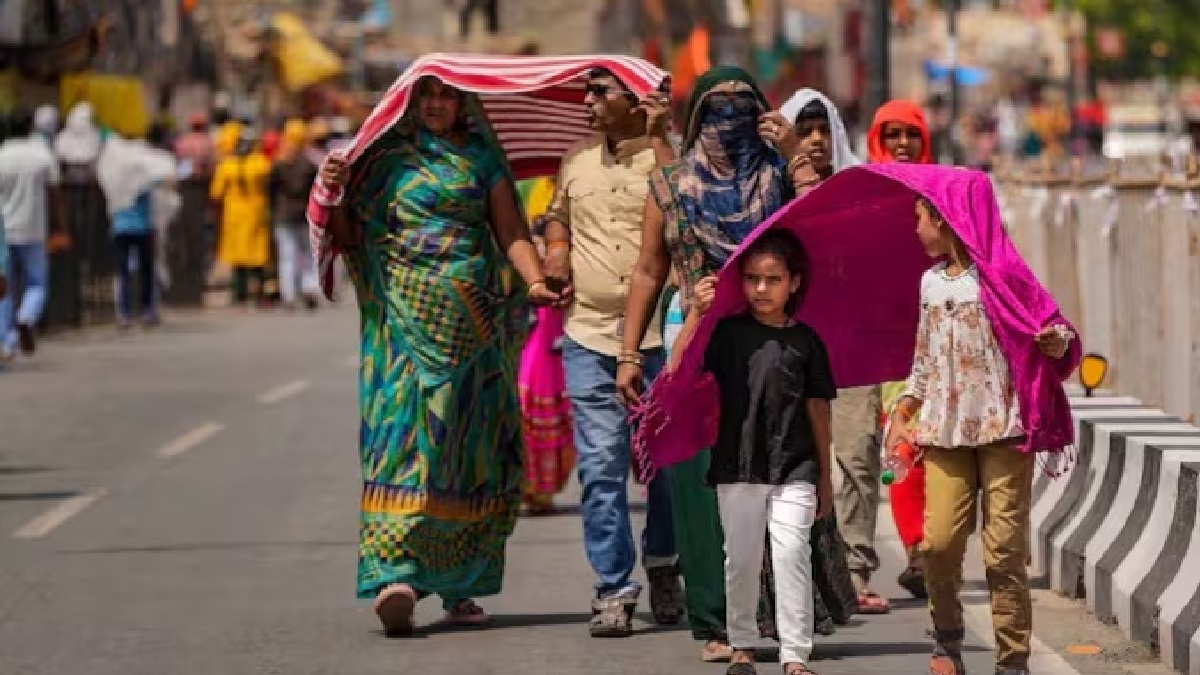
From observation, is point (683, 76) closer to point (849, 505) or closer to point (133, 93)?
point (133, 93)

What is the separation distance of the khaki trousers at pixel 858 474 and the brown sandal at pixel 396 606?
5.61 feet

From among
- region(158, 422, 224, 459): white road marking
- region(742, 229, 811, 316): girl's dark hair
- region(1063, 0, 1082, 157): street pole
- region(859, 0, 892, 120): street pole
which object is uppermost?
region(1063, 0, 1082, 157): street pole

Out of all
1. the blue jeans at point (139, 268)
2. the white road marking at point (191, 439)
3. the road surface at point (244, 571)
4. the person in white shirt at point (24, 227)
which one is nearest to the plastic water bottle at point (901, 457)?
the road surface at point (244, 571)

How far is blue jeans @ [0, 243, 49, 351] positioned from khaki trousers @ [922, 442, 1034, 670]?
16.6 meters

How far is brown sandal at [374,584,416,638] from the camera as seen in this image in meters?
10.9

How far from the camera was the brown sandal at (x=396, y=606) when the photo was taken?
10891 millimetres

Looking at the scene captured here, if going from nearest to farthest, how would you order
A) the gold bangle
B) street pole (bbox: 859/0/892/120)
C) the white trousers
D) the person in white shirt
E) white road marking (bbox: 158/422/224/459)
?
the white trousers, the gold bangle, white road marking (bbox: 158/422/224/459), street pole (bbox: 859/0/892/120), the person in white shirt

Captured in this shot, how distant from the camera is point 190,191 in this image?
35.8 m

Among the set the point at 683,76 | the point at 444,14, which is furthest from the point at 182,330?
the point at 444,14

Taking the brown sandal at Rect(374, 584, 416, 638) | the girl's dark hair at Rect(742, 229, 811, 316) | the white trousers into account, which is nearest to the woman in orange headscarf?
the brown sandal at Rect(374, 584, 416, 638)

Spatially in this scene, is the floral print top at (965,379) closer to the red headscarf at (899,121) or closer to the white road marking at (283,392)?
the red headscarf at (899,121)

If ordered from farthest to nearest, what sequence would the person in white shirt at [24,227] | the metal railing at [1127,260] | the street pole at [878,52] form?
the person in white shirt at [24,227] → the street pole at [878,52] → the metal railing at [1127,260]

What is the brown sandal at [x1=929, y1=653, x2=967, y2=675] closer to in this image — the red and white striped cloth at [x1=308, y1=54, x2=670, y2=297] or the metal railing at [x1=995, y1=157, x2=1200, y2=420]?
the red and white striped cloth at [x1=308, y1=54, x2=670, y2=297]

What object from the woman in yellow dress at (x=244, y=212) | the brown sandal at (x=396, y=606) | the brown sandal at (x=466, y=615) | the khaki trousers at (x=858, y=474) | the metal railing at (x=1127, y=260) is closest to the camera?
the brown sandal at (x=396, y=606)
